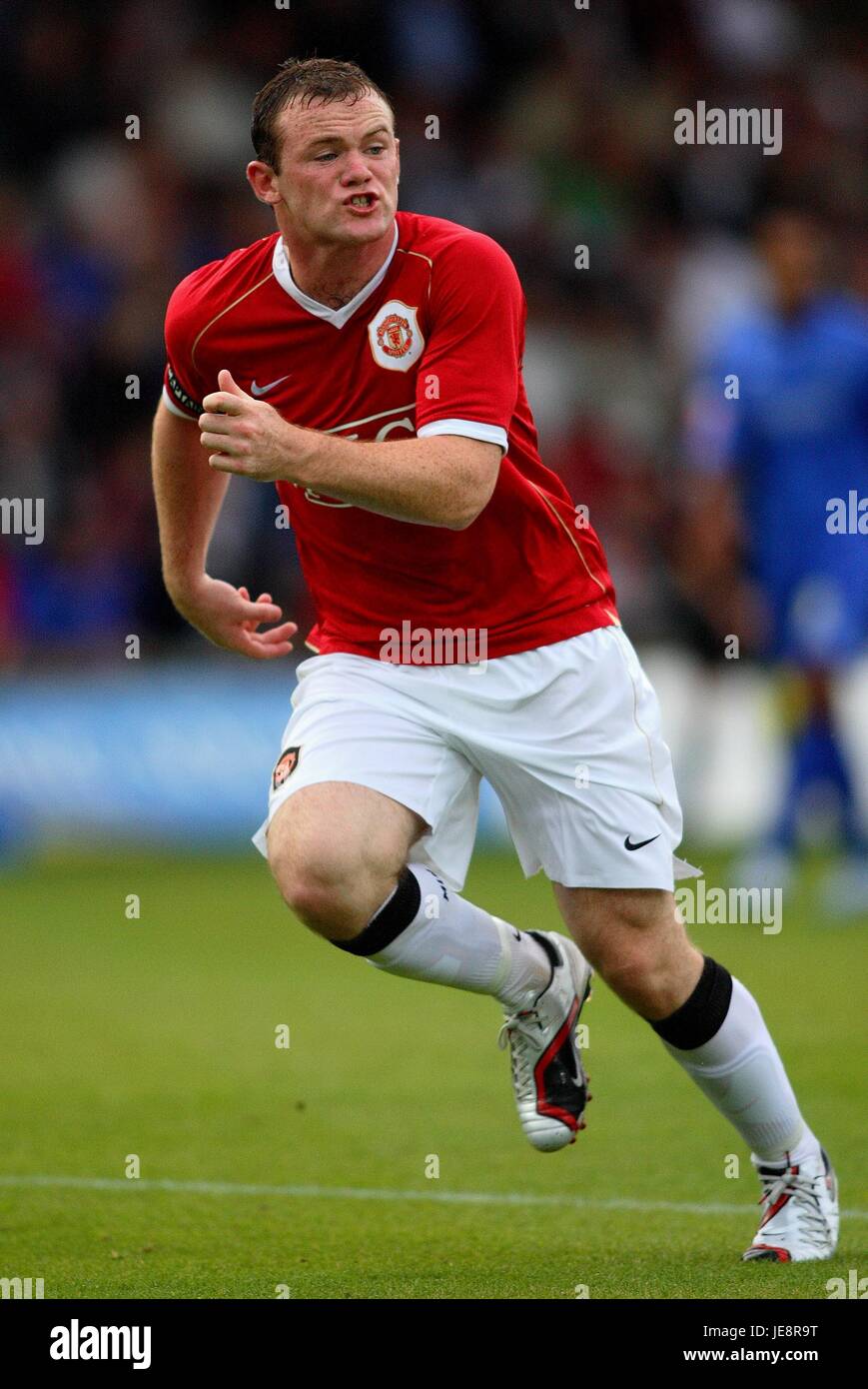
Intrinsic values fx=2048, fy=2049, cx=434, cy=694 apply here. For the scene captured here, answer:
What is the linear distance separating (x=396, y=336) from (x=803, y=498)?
587cm

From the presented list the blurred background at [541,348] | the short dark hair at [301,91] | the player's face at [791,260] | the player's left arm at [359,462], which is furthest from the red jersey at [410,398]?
the blurred background at [541,348]

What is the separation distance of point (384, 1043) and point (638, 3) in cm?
1268

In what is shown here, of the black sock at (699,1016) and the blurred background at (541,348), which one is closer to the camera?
the black sock at (699,1016)

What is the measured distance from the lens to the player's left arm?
154 inches

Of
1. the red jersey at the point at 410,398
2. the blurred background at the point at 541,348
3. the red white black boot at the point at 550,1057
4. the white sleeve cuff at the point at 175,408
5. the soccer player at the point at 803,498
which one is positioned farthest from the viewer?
the blurred background at the point at 541,348

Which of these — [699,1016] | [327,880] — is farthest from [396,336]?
[699,1016]

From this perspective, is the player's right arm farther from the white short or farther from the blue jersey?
the blue jersey

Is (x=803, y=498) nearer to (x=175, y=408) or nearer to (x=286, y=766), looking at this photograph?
(x=175, y=408)

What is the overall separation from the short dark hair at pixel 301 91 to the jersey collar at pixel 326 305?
23 centimetres

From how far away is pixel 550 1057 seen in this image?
463cm

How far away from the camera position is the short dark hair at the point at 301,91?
4211mm

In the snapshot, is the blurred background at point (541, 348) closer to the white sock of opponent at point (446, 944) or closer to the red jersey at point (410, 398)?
the red jersey at point (410, 398)
